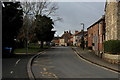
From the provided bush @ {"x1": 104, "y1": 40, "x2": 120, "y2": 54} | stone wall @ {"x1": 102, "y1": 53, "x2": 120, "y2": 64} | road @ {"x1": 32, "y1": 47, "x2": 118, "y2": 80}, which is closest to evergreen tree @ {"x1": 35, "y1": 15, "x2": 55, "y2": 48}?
bush @ {"x1": 104, "y1": 40, "x2": 120, "y2": 54}

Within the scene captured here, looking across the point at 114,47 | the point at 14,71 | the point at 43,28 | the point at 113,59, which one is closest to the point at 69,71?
the point at 14,71

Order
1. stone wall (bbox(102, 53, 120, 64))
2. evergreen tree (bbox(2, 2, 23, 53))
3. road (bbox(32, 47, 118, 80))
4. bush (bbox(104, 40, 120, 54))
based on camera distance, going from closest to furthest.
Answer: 1. road (bbox(32, 47, 118, 80))
2. stone wall (bbox(102, 53, 120, 64))
3. bush (bbox(104, 40, 120, 54))
4. evergreen tree (bbox(2, 2, 23, 53))

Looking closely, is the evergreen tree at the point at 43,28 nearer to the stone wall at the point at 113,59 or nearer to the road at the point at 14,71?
the stone wall at the point at 113,59

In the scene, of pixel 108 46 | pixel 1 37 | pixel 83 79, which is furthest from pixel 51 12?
pixel 83 79

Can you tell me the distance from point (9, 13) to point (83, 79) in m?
23.1

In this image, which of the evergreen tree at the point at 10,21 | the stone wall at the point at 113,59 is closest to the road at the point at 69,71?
the stone wall at the point at 113,59

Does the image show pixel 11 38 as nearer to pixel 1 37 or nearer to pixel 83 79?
pixel 1 37

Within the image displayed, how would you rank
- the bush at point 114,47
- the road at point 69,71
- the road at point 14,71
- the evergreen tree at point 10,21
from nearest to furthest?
the road at point 14,71 → the road at point 69,71 → the bush at point 114,47 → the evergreen tree at point 10,21

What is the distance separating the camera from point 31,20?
194ft

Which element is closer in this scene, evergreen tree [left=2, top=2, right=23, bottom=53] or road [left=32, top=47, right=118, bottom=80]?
road [left=32, top=47, right=118, bottom=80]

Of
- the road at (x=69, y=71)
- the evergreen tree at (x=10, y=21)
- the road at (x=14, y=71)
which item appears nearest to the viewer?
the road at (x=14, y=71)

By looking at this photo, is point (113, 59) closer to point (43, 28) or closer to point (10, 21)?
point (10, 21)

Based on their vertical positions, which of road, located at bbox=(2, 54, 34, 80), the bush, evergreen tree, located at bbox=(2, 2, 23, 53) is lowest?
road, located at bbox=(2, 54, 34, 80)

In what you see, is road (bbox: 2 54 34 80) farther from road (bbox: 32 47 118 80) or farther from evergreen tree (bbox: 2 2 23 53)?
evergreen tree (bbox: 2 2 23 53)
